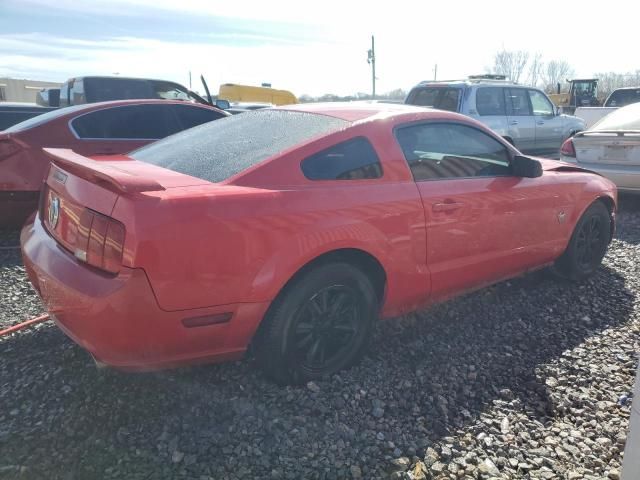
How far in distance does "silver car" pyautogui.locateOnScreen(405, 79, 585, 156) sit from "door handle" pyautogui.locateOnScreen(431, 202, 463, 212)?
6.07 metres

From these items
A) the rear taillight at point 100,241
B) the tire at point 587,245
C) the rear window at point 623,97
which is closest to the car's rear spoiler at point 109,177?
the rear taillight at point 100,241

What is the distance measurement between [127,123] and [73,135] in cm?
63

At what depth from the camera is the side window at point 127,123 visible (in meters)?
5.21

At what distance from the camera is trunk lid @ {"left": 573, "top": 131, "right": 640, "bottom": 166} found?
6.31 m

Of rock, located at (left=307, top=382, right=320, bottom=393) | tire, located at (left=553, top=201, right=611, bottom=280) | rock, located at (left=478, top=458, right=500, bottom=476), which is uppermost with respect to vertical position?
tire, located at (left=553, top=201, right=611, bottom=280)

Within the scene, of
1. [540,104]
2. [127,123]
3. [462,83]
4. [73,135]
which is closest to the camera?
[73,135]

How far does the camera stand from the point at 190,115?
6.11 metres

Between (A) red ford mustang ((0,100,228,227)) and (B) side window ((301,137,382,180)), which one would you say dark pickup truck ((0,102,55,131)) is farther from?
(B) side window ((301,137,382,180))

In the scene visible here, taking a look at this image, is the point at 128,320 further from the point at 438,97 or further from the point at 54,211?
→ the point at 438,97

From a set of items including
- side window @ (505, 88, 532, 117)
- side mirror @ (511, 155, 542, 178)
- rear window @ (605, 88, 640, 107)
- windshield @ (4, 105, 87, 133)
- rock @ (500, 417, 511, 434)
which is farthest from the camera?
rear window @ (605, 88, 640, 107)

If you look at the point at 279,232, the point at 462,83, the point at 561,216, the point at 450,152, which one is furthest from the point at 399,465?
the point at 462,83

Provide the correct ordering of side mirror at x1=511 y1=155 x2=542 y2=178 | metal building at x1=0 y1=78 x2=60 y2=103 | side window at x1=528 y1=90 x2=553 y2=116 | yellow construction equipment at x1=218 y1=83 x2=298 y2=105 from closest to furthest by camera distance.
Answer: side mirror at x1=511 y1=155 x2=542 y2=178 < side window at x1=528 y1=90 x2=553 y2=116 < yellow construction equipment at x1=218 y1=83 x2=298 y2=105 < metal building at x1=0 y1=78 x2=60 y2=103

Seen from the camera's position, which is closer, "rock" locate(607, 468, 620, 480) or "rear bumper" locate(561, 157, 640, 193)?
"rock" locate(607, 468, 620, 480)

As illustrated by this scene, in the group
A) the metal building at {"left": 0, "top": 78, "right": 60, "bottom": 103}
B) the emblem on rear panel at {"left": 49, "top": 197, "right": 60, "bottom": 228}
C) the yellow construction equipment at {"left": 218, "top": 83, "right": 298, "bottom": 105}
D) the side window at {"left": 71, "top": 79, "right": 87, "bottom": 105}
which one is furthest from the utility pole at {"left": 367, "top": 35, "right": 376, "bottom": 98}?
the emblem on rear panel at {"left": 49, "top": 197, "right": 60, "bottom": 228}
